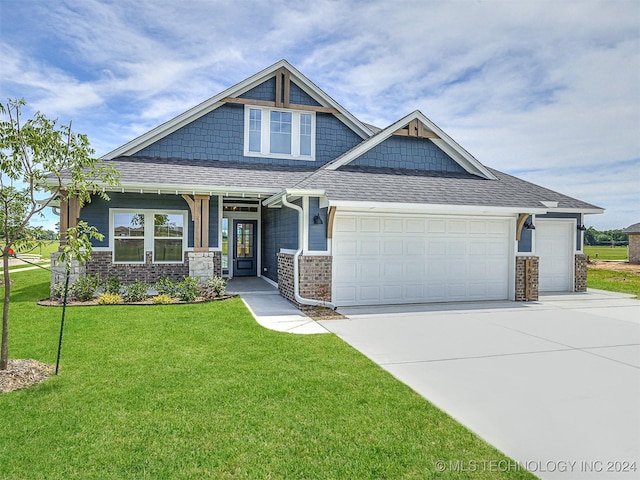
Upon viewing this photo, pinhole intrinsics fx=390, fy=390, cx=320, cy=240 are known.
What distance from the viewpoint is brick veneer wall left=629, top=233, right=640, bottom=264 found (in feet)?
93.4

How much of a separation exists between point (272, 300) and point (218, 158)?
5.50 m

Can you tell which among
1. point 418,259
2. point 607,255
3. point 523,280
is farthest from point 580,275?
point 607,255

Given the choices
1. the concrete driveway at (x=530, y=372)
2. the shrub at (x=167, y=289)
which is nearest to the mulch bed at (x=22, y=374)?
the concrete driveway at (x=530, y=372)

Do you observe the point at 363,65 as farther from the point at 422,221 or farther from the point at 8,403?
the point at 8,403

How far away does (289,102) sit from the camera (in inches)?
531

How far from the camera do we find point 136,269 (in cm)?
1223

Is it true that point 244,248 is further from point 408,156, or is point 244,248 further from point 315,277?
point 408,156

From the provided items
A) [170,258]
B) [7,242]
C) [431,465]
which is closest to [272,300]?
[170,258]

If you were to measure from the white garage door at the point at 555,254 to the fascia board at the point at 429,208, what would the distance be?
3.11 m

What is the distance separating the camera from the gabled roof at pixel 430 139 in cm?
1140

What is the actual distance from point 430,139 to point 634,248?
85.7ft

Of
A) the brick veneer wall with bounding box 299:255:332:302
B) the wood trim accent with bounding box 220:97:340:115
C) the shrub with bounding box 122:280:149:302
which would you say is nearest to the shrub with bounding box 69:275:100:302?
the shrub with bounding box 122:280:149:302

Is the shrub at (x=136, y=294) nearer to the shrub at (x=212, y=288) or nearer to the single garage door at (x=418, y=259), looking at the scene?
the shrub at (x=212, y=288)

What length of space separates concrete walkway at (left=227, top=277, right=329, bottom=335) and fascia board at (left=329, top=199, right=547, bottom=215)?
2.75 m
